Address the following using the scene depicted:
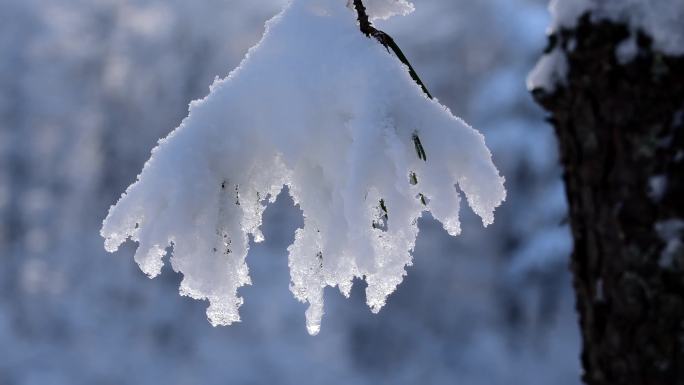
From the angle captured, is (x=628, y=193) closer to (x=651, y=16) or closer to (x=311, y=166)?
(x=651, y=16)

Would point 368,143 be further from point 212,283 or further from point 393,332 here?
point 393,332

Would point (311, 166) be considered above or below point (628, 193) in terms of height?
above

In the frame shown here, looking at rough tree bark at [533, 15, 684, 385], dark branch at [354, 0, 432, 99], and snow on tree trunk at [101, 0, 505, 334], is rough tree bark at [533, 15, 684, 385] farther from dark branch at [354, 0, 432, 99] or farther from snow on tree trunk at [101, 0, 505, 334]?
dark branch at [354, 0, 432, 99]

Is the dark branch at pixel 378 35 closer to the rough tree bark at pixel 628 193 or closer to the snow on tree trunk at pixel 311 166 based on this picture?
the snow on tree trunk at pixel 311 166

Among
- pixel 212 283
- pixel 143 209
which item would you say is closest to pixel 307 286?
pixel 212 283

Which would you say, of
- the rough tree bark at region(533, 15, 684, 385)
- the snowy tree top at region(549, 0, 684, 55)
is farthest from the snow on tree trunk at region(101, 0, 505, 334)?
the snowy tree top at region(549, 0, 684, 55)

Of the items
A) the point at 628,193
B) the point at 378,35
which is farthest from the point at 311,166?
the point at 628,193
